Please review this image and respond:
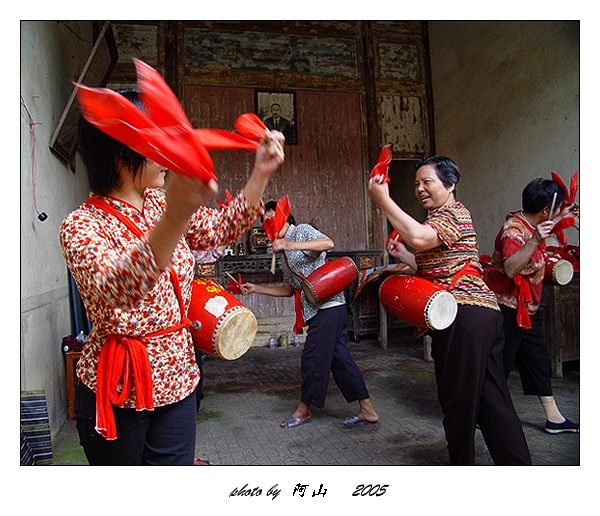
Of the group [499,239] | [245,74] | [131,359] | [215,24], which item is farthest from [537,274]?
[215,24]

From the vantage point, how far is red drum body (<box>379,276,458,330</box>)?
73.0 inches

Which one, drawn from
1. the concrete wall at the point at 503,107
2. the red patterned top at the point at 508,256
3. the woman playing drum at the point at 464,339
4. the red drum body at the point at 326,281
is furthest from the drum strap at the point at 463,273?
the concrete wall at the point at 503,107

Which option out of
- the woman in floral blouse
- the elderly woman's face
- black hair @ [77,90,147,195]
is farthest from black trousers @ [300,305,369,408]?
black hair @ [77,90,147,195]

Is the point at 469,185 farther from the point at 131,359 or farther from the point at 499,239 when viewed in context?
the point at 131,359

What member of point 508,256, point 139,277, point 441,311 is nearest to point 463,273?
point 441,311

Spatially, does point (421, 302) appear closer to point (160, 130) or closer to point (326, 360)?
point (326, 360)

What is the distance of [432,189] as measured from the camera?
1.97m

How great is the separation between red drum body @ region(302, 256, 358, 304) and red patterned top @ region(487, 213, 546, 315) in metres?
0.93

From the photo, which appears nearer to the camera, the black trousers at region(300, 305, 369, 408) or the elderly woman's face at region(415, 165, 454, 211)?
the elderly woman's face at region(415, 165, 454, 211)

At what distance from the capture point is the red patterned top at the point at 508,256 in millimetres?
2592

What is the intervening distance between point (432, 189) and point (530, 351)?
1.51 m

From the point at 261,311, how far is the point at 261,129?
5529 mm

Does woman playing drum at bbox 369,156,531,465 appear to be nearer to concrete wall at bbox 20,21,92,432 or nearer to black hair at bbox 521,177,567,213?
black hair at bbox 521,177,567,213

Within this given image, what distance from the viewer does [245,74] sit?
6520 millimetres
